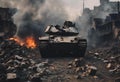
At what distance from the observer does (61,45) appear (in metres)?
16.3

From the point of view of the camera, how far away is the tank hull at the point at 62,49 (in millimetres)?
16062

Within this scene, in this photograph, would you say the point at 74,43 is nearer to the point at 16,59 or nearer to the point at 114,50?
the point at 16,59

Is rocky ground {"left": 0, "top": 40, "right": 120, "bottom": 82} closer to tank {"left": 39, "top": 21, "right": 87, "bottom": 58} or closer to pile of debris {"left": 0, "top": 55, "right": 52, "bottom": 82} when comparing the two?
pile of debris {"left": 0, "top": 55, "right": 52, "bottom": 82}

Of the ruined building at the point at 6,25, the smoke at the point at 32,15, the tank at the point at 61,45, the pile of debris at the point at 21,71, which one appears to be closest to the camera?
the pile of debris at the point at 21,71

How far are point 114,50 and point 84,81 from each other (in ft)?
29.0

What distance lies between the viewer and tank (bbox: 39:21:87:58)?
52.6 feet

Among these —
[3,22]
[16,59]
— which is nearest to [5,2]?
[3,22]

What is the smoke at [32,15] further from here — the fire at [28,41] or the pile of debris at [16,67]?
the pile of debris at [16,67]

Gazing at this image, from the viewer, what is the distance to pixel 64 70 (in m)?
13.8

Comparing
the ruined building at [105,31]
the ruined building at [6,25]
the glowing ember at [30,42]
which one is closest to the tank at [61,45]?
the glowing ember at [30,42]

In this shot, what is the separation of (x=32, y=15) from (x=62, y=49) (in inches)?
454

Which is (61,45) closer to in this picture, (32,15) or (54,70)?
(54,70)

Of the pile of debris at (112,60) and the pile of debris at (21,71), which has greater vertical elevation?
the pile of debris at (21,71)

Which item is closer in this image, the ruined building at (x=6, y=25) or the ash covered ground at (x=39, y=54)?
the ash covered ground at (x=39, y=54)
